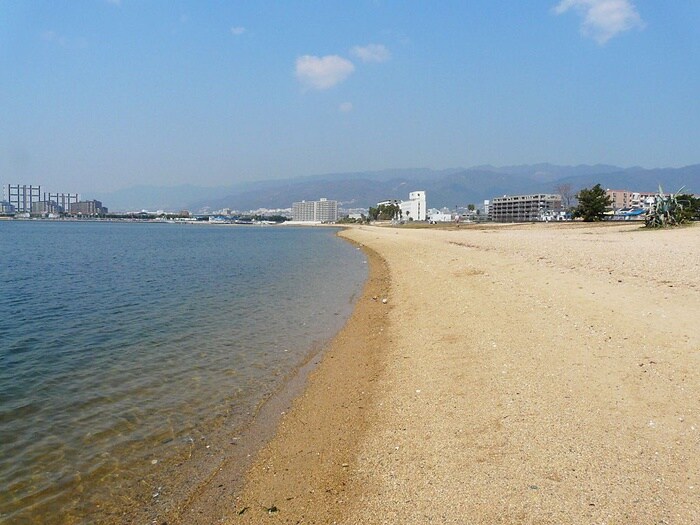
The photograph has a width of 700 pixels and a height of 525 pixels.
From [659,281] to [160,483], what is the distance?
13160mm

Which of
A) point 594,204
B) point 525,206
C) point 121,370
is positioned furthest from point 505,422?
point 525,206

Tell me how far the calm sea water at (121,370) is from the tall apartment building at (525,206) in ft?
491

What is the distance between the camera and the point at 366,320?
1460cm

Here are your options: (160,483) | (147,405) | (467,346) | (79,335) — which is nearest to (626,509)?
(160,483)

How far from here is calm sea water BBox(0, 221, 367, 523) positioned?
594cm

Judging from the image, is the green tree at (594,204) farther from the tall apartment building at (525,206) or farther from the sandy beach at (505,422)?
the tall apartment building at (525,206)

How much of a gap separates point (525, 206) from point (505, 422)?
571 feet

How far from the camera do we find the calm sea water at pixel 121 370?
594 centimetres

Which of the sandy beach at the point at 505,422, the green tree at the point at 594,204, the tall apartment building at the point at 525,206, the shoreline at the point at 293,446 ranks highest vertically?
the tall apartment building at the point at 525,206

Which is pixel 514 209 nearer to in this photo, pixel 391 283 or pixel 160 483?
pixel 391 283

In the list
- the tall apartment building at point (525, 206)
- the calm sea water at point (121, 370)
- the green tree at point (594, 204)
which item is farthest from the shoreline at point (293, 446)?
the tall apartment building at point (525, 206)

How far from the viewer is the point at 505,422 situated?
5.96 m

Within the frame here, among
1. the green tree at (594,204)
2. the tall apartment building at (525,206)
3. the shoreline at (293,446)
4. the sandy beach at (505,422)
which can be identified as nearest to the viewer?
the sandy beach at (505,422)

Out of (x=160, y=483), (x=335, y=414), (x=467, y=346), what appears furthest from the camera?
(x=467, y=346)
